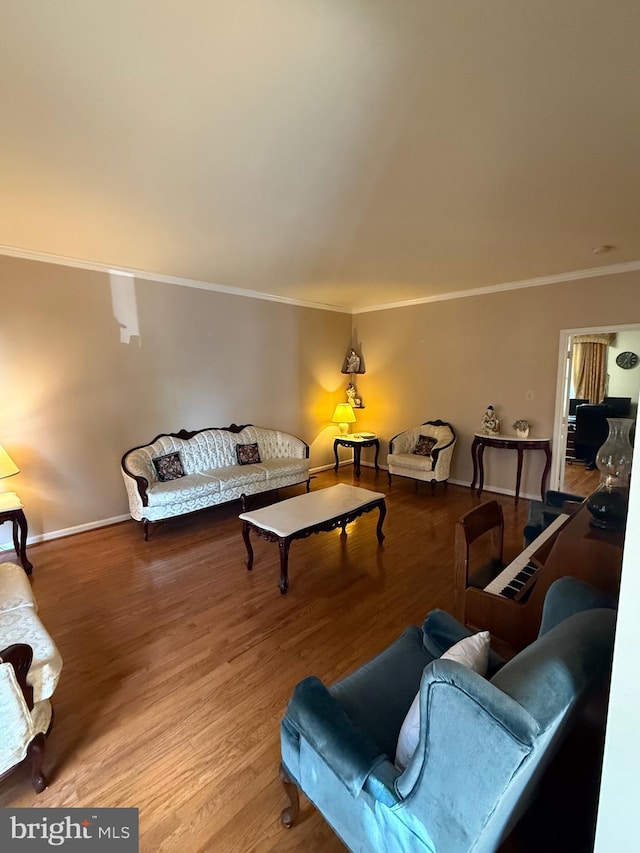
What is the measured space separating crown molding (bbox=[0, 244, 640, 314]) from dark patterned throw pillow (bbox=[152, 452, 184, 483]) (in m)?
1.99

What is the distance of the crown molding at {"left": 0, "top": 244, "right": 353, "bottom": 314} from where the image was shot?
3.33 m

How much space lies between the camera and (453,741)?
733 mm

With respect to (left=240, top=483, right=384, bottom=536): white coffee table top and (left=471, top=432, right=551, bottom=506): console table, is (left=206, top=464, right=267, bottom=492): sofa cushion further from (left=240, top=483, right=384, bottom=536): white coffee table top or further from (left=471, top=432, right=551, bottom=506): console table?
(left=471, top=432, right=551, bottom=506): console table

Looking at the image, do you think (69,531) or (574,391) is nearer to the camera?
(69,531)

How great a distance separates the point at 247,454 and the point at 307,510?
1875 mm

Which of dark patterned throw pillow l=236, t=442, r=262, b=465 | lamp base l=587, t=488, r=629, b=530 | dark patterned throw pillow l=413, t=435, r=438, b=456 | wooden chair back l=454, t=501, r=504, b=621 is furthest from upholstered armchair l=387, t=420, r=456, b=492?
lamp base l=587, t=488, r=629, b=530

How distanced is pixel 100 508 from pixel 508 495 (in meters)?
4.91

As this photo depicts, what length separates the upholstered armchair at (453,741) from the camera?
27.6 inches

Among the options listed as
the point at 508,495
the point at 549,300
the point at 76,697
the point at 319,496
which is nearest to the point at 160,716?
the point at 76,697

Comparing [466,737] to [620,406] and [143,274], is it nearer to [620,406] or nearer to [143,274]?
[143,274]

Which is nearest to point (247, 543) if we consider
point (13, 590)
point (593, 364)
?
point (13, 590)

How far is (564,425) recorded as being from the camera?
4.39 m

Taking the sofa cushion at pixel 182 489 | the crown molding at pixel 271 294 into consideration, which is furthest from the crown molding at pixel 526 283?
the sofa cushion at pixel 182 489

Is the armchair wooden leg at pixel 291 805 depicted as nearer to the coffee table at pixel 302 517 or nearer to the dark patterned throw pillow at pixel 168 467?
the coffee table at pixel 302 517
